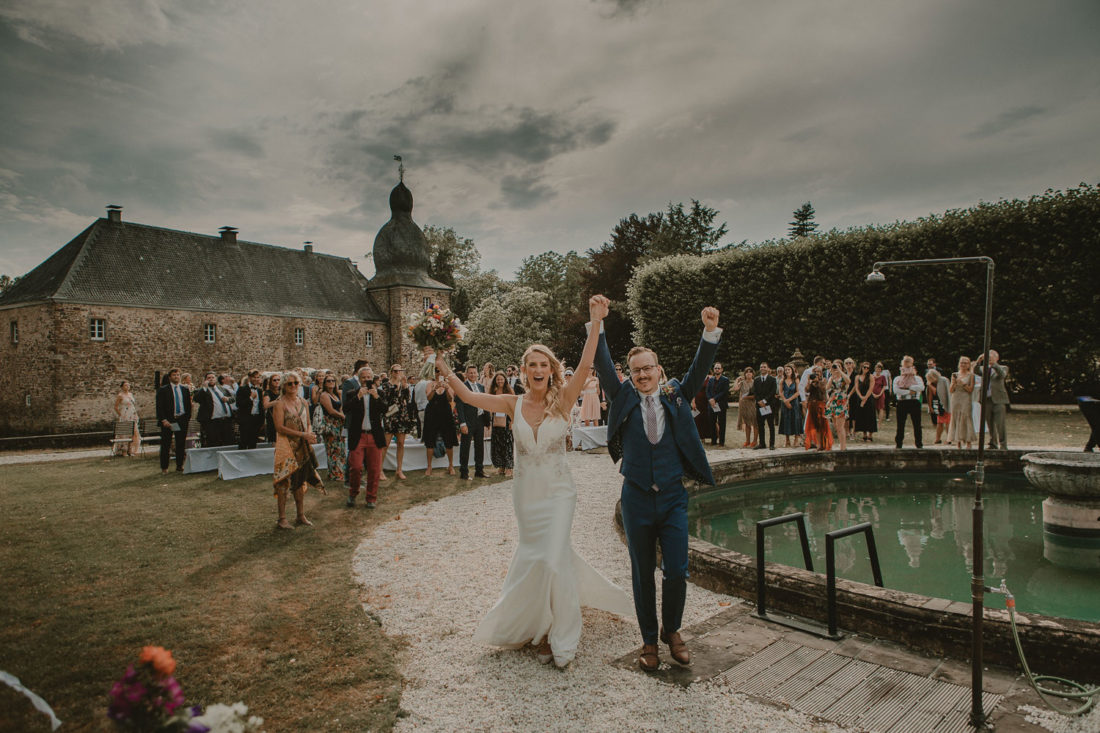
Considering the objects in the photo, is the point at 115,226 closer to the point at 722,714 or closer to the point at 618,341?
the point at 618,341

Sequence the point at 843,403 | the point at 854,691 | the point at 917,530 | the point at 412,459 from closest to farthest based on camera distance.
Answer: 1. the point at 854,691
2. the point at 917,530
3. the point at 412,459
4. the point at 843,403

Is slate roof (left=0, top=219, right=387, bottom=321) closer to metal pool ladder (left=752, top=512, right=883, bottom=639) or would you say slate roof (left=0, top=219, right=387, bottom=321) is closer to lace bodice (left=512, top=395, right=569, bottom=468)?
lace bodice (left=512, top=395, right=569, bottom=468)

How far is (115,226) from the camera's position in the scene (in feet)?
115

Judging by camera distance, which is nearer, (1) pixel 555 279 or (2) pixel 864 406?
(2) pixel 864 406

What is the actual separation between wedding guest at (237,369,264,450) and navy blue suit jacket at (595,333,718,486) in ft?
35.8

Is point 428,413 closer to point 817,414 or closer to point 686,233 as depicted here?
point 817,414

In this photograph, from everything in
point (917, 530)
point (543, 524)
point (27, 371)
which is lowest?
point (917, 530)

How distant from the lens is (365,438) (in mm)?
9656

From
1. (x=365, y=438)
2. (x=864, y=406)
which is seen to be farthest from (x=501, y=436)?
(x=864, y=406)

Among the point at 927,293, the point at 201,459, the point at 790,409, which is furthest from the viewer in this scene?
the point at 927,293

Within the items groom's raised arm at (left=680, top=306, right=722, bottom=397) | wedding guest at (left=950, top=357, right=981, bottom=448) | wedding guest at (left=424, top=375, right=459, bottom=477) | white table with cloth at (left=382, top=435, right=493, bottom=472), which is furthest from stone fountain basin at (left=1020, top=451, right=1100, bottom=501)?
white table with cloth at (left=382, top=435, right=493, bottom=472)

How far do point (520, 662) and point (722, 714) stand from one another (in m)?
1.44

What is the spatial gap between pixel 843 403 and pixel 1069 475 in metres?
6.74

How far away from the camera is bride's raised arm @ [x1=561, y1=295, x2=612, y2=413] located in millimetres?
4352
